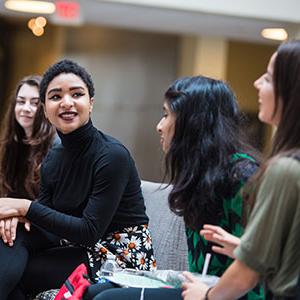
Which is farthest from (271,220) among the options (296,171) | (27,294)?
(27,294)

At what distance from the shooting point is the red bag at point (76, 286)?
1983 mm

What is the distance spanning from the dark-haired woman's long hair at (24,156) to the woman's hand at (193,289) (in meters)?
1.35

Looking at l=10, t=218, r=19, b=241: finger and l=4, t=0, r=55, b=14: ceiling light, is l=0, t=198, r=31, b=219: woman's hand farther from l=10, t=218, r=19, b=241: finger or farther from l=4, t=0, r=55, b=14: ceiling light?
l=4, t=0, r=55, b=14: ceiling light

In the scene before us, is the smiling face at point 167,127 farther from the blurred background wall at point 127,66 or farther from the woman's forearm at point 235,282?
the blurred background wall at point 127,66

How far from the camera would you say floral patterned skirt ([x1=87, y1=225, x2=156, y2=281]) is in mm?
2301

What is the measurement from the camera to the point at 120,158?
7.45 ft

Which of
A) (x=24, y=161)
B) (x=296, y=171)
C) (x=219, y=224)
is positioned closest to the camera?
(x=296, y=171)

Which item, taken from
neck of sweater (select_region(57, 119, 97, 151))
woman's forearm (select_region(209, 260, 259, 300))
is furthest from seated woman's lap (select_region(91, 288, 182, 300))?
neck of sweater (select_region(57, 119, 97, 151))

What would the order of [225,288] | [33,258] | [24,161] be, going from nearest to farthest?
[225,288] < [33,258] < [24,161]

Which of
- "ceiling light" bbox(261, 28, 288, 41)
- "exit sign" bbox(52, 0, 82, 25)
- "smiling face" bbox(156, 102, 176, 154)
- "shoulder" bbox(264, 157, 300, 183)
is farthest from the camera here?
"ceiling light" bbox(261, 28, 288, 41)

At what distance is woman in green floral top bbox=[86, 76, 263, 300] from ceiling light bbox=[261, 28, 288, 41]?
4141 mm

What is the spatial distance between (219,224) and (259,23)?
13.5 feet

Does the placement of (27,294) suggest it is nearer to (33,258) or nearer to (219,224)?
(33,258)

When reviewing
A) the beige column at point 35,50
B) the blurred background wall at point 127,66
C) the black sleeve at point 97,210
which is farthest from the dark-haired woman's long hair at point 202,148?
the beige column at point 35,50
